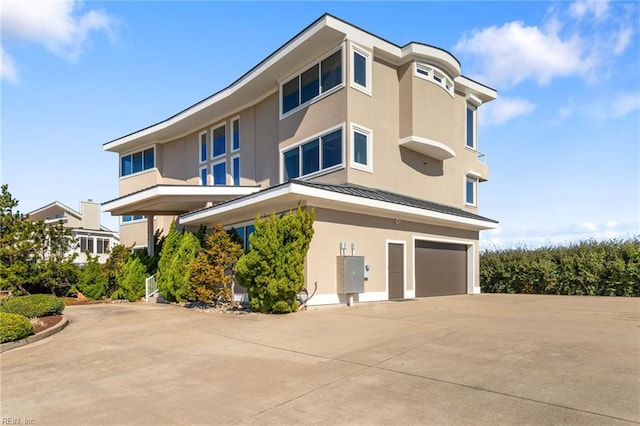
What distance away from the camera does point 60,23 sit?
10.1 metres

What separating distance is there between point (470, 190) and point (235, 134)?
12.3 meters

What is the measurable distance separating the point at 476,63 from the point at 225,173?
43.2 ft

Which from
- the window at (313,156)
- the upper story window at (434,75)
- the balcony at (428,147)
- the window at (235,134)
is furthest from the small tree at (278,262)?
the window at (235,134)

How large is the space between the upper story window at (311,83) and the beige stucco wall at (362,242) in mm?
5171

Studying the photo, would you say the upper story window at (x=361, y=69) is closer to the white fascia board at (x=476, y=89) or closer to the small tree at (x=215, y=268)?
the white fascia board at (x=476, y=89)

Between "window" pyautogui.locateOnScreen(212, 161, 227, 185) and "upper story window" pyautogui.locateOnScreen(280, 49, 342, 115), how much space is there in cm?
542

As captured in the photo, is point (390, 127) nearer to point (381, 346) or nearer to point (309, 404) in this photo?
point (381, 346)

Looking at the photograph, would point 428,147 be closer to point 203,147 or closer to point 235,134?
point 235,134

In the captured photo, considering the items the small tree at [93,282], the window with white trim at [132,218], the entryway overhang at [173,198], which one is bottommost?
the small tree at [93,282]

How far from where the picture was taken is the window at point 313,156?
52.1 ft

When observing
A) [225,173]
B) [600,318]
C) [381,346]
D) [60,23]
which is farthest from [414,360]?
[225,173]

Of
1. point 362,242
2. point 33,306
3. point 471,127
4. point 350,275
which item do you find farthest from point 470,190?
point 33,306

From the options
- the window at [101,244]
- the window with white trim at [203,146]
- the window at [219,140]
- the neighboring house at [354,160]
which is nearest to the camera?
the neighboring house at [354,160]

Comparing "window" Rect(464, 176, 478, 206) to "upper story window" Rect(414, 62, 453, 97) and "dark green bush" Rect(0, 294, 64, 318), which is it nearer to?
"upper story window" Rect(414, 62, 453, 97)
